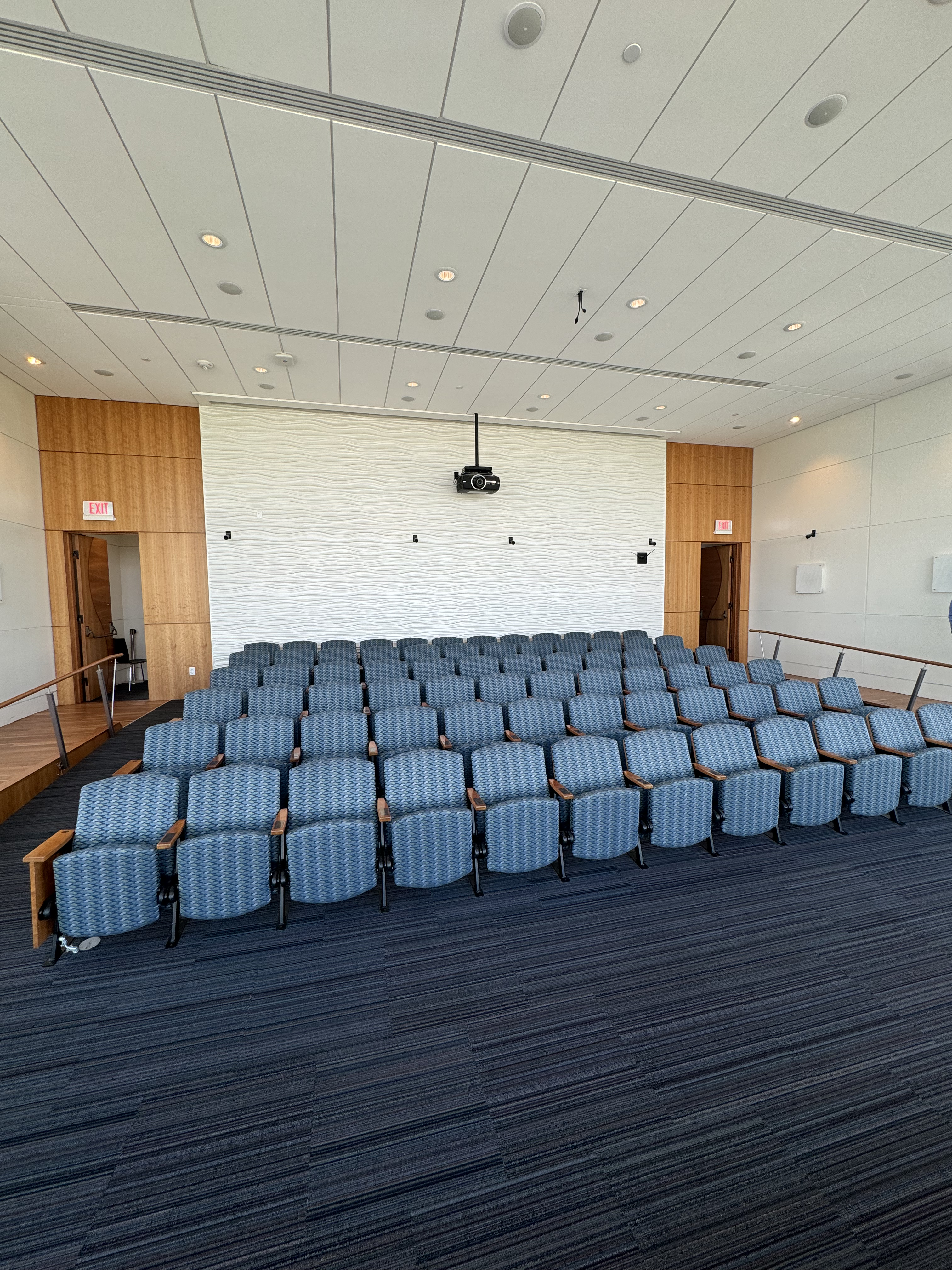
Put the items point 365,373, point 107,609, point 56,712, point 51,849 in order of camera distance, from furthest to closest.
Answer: point 107,609 < point 365,373 < point 56,712 < point 51,849

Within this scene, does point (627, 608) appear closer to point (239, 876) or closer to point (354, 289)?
point (354, 289)

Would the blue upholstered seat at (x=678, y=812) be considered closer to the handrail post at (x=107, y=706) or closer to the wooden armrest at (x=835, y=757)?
the wooden armrest at (x=835, y=757)

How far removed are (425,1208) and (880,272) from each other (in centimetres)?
762

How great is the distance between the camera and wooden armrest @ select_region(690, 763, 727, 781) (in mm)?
3715

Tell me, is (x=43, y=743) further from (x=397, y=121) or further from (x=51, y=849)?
(x=397, y=121)

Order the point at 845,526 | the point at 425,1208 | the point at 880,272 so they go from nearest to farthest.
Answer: the point at 425,1208, the point at 880,272, the point at 845,526

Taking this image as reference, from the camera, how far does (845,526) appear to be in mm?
9250

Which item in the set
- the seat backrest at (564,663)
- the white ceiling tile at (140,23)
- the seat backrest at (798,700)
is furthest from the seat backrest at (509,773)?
the white ceiling tile at (140,23)

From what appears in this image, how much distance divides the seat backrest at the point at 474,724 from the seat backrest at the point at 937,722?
151 inches

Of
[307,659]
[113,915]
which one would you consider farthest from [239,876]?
[307,659]

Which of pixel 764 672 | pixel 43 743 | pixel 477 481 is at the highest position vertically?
pixel 477 481

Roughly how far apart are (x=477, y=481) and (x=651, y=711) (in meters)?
5.19

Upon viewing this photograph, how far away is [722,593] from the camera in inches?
470

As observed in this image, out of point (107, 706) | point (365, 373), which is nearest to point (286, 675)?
point (107, 706)
